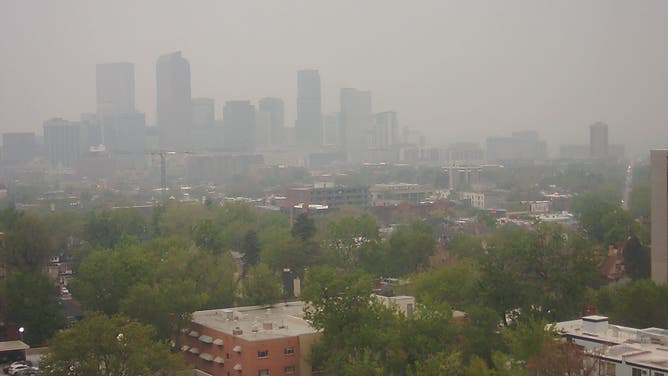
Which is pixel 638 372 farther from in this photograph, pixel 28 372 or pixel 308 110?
pixel 308 110

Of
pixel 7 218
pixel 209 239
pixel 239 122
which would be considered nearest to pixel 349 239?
pixel 209 239

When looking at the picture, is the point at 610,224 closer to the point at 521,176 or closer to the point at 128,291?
the point at 128,291

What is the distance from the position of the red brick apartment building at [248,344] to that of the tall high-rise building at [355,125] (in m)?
70.0

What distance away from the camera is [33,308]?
11.8 meters

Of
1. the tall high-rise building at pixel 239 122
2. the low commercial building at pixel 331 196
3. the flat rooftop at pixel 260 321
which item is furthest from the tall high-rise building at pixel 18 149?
the flat rooftop at pixel 260 321

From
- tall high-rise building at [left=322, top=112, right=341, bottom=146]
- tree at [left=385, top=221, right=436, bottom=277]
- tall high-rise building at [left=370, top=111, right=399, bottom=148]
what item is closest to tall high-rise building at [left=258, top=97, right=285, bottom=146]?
tall high-rise building at [left=322, top=112, right=341, bottom=146]

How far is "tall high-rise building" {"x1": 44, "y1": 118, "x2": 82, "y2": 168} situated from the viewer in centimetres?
5688

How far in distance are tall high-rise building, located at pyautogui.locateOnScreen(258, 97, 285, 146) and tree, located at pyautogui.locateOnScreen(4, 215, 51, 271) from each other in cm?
6239

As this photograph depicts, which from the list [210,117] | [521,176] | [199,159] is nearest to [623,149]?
[521,176]

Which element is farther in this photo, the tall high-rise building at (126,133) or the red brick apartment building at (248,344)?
the tall high-rise building at (126,133)

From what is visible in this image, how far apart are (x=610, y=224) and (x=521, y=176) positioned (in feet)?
110

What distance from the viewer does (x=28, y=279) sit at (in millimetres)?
12242

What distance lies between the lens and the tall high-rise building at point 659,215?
13352 millimetres

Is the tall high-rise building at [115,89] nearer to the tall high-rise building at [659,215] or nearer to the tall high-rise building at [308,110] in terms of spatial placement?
the tall high-rise building at [308,110]
